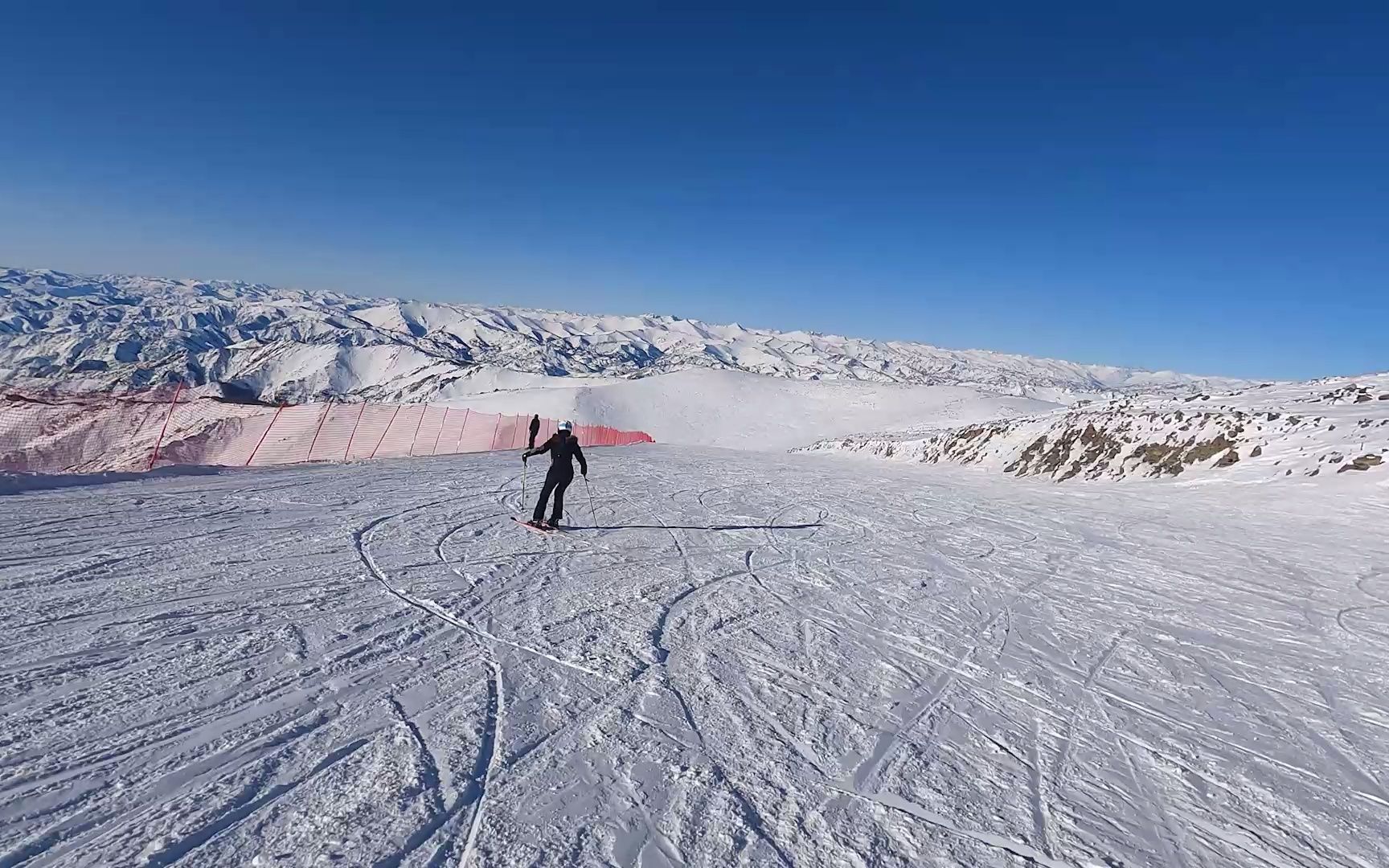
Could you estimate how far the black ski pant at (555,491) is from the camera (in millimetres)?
10422

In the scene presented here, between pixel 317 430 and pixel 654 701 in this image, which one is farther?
pixel 317 430

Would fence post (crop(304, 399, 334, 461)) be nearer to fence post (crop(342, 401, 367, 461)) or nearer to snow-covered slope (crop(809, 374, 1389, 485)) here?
fence post (crop(342, 401, 367, 461))

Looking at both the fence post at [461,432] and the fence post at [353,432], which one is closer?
the fence post at [353,432]

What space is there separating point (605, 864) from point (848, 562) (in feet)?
23.7

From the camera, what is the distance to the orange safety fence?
19.2 metres

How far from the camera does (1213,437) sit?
66.5 feet

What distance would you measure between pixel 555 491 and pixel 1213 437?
2033cm

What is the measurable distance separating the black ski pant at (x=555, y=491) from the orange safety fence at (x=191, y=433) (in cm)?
1174

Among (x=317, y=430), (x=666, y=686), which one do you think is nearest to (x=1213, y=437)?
(x=666, y=686)

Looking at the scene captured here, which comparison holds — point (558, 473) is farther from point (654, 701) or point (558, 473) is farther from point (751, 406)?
point (751, 406)

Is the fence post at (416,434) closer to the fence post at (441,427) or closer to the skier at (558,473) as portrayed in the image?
the fence post at (441,427)

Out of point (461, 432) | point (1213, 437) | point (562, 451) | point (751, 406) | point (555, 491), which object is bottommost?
point (751, 406)

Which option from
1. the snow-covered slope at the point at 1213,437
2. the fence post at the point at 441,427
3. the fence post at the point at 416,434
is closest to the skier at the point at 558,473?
the snow-covered slope at the point at 1213,437

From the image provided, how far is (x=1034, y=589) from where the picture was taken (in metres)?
8.66
